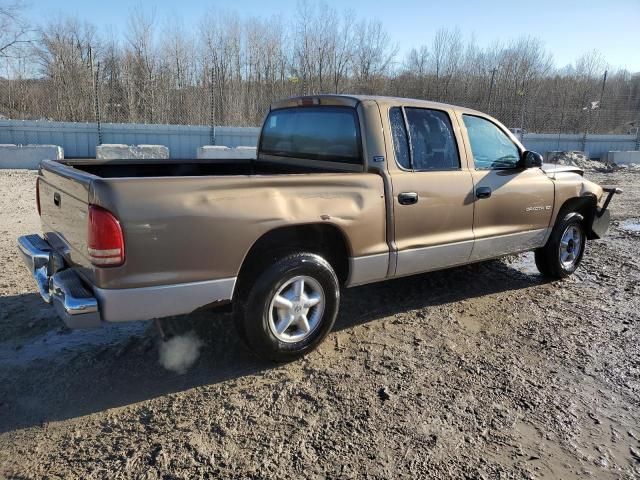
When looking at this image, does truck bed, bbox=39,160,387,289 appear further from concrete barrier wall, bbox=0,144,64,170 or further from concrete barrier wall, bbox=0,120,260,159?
concrete barrier wall, bbox=0,120,260,159

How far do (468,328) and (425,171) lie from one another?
143cm

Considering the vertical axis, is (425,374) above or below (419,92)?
below

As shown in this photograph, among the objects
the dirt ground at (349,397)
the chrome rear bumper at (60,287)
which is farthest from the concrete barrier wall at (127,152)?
A: the chrome rear bumper at (60,287)

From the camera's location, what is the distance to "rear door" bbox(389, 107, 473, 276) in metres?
3.97

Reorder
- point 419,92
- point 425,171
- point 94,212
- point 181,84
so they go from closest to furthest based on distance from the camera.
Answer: point 94,212, point 425,171, point 181,84, point 419,92

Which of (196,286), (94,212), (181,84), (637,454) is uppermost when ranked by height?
(181,84)

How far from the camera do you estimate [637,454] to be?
9.12ft

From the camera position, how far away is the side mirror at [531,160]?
4828 mm

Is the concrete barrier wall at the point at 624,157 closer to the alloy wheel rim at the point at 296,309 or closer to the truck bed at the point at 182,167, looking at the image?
the truck bed at the point at 182,167

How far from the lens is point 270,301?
11.0 ft

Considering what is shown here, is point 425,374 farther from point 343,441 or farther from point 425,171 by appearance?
point 425,171

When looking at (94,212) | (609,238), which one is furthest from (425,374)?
(609,238)

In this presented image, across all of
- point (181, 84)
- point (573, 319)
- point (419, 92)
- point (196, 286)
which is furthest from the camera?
point (419, 92)

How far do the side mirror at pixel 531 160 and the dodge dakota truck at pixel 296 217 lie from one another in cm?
1
